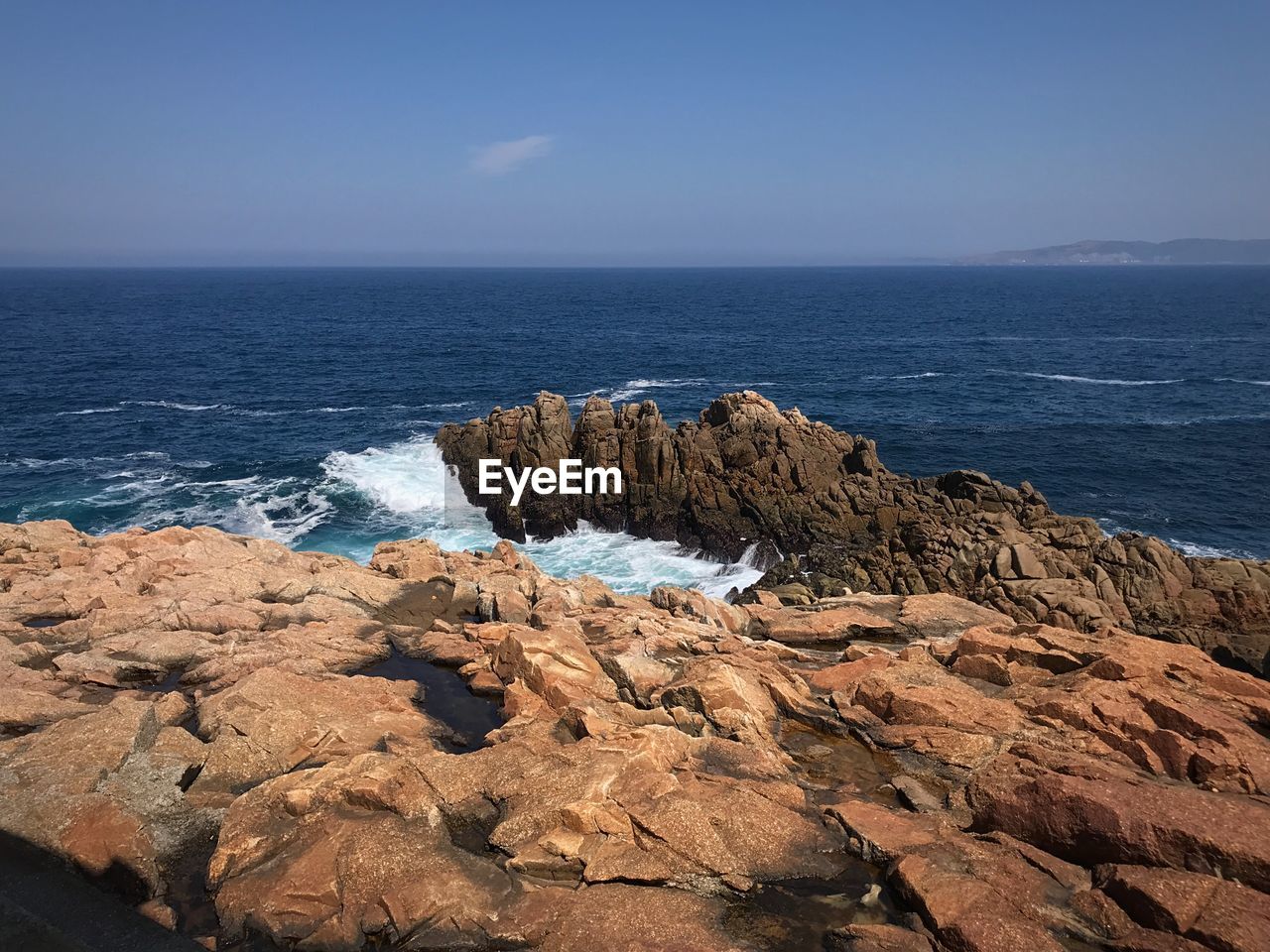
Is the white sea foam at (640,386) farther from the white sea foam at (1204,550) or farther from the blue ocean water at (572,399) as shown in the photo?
the white sea foam at (1204,550)

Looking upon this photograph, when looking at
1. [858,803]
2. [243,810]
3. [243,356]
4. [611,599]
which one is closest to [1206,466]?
[611,599]

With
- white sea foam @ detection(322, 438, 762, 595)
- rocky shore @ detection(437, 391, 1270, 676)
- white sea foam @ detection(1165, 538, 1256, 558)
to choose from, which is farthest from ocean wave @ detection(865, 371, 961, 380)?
white sea foam @ detection(322, 438, 762, 595)

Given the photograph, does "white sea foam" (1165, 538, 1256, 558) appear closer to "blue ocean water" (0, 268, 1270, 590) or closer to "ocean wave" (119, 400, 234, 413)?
"blue ocean water" (0, 268, 1270, 590)

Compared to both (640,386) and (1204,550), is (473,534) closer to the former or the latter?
(640,386)

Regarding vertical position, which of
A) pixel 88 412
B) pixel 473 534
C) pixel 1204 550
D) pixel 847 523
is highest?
pixel 88 412

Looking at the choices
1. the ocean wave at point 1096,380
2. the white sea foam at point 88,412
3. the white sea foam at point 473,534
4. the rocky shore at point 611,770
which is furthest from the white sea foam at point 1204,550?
the white sea foam at point 88,412

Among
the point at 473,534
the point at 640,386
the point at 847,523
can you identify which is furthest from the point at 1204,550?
the point at 640,386
